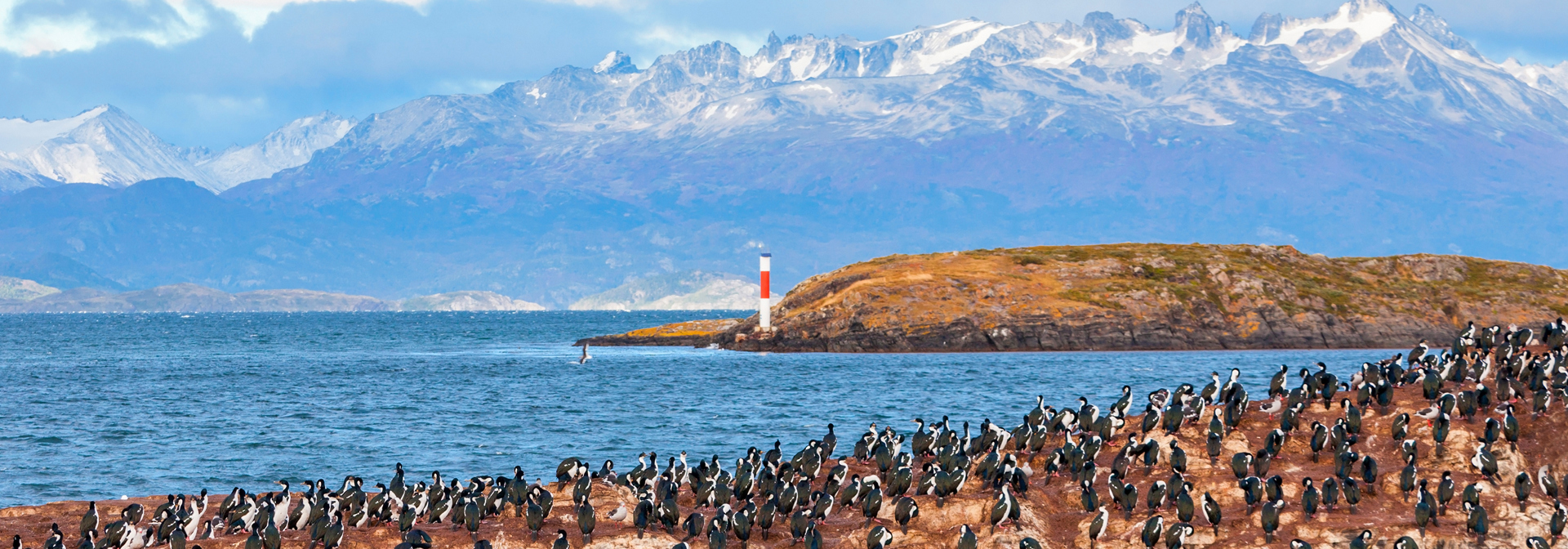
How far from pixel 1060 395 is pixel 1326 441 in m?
52.5

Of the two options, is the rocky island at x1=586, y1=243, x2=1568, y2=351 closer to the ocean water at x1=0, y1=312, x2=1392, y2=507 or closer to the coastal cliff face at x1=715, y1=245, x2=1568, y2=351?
the coastal cliff face at x1=715, y1=245, x2=1568, y2=351

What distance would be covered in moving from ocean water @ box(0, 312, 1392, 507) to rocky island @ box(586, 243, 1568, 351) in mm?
3995

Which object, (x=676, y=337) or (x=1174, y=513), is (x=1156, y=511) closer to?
(x=1174, y=513)

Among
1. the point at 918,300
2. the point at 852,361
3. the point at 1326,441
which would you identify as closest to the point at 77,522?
the point at 1326,441

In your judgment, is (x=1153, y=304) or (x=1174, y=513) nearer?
(x=1174, y=513)

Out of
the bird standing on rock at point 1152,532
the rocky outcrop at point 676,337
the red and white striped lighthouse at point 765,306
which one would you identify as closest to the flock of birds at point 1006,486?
the bird standing on rock at point 1152,532

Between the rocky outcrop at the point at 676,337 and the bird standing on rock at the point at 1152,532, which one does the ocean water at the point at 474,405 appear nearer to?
the rocky outcrop at the point at 676,337

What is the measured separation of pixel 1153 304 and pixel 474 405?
8083 cm

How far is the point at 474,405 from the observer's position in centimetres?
9712

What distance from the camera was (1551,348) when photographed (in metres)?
55.0

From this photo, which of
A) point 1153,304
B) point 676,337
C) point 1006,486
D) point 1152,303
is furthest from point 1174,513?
point 676,337

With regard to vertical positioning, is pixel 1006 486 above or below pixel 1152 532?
above

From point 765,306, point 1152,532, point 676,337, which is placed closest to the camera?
point 1152,532

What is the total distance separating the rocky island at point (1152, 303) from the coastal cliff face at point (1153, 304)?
0.16m
